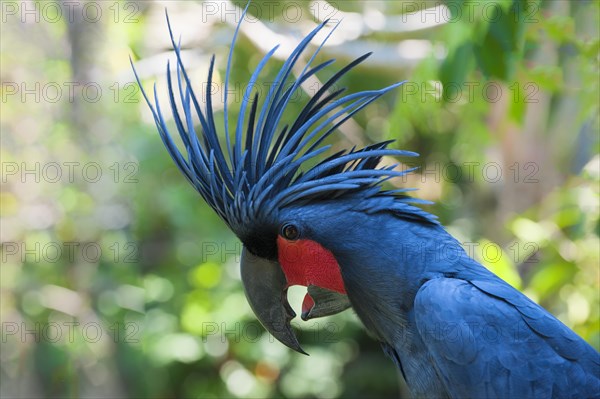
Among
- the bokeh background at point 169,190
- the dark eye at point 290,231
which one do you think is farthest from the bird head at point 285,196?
the bokeh background at point 169,190

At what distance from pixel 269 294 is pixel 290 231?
29 centimetres

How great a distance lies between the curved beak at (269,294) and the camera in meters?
2.59

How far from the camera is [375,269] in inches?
96.1

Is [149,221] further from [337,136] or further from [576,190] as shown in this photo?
[576,190]

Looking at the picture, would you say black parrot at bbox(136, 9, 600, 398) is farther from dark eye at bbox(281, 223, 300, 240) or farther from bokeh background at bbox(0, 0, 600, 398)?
bokeh background at bbox(0, 0, 600, 398)

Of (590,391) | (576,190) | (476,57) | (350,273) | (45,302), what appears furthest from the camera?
(45,302)

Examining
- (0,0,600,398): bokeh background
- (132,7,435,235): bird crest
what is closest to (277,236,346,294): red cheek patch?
(132,7,435,235): bird crest

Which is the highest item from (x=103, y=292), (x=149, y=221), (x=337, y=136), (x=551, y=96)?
(x=551, y=96)

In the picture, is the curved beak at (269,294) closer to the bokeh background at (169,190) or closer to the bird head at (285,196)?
the bird head at (285,196)

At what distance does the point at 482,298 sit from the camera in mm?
2281

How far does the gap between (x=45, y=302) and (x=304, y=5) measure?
4.29m

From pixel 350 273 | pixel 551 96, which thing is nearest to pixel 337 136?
pixel 551 96

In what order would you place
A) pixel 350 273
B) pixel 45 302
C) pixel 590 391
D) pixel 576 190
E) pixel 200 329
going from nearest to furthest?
pixel 590 391 < pixel 350 273 < pixel 576 190 < pixel 200 329 < pixel 45 302

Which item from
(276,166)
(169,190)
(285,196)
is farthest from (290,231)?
(169,190)
